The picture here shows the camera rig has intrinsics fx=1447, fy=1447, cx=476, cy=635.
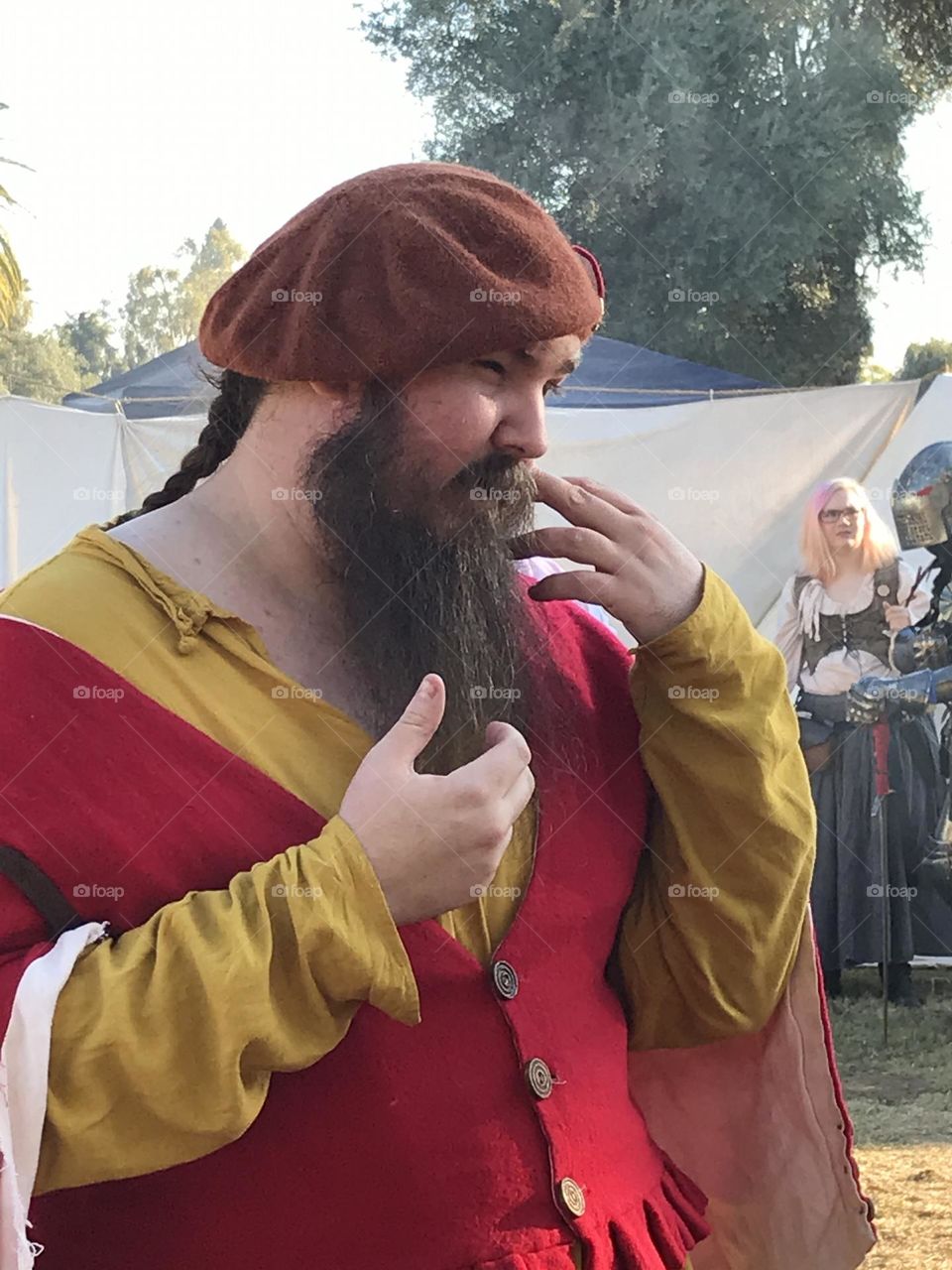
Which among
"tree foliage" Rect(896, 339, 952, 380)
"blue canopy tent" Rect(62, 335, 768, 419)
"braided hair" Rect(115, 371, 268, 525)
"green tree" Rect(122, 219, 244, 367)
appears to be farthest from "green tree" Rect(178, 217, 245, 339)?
"braided hair" Rect(115, 371, 268, 525)

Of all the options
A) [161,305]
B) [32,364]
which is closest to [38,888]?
[32,364]

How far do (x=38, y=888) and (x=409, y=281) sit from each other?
0.74 m

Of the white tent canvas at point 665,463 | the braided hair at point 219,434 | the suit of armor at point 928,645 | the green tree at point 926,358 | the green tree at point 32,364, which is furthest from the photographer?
the green tree at point 32,364

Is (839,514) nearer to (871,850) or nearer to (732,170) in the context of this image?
(871,850)

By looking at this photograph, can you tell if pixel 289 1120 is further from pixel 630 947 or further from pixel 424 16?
pixel 424 16

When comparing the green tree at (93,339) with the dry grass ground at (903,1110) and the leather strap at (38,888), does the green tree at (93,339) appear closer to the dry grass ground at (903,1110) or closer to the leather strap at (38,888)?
the dry grass ground at (903,1110)

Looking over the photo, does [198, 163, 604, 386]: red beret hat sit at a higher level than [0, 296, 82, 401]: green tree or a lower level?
lower

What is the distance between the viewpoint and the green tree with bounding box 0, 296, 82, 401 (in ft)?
134

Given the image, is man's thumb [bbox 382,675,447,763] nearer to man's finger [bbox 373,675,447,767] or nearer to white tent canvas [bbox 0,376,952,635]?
man's finger [bbox 373,675,447,767]

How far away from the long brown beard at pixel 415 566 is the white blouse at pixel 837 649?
5.32 metres

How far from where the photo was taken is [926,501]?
6879 mm

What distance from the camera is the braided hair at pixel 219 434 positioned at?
71.8 inches

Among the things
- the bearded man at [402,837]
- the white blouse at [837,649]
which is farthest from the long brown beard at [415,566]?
the white blouse at [837,649]

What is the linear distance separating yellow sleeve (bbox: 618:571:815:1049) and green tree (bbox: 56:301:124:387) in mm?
50627
